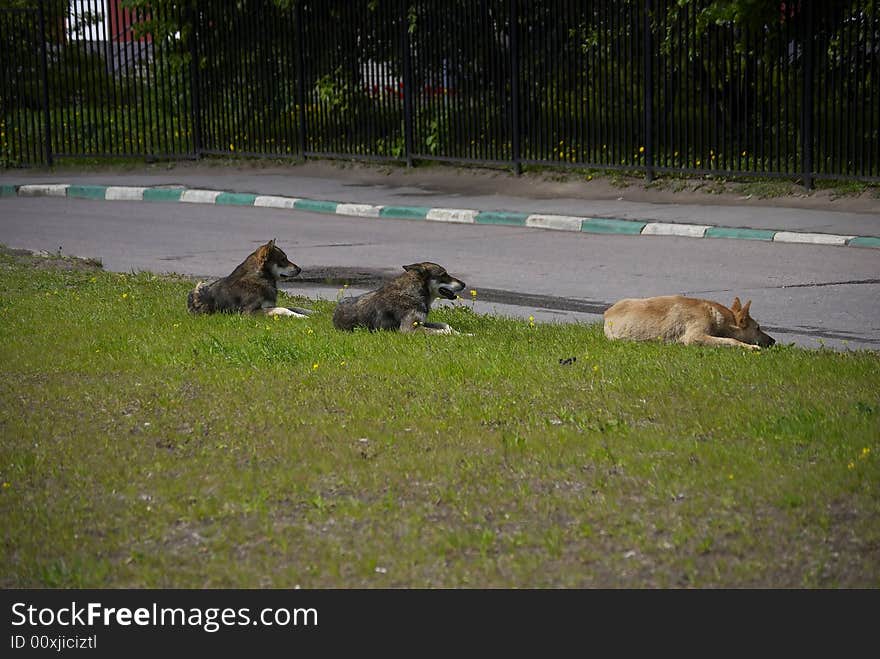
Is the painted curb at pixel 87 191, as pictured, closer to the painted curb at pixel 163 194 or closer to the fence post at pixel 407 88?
the painted curb at pixel 163 194

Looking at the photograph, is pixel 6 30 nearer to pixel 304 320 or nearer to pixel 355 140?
pixel 355 140

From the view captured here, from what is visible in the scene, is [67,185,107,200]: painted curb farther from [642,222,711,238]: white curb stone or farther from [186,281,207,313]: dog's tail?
[186,281,207,313]: dog's tail

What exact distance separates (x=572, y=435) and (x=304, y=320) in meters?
4.13

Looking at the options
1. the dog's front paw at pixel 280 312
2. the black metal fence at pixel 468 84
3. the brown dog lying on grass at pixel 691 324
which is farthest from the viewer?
the black metal fence at pixel 468 84

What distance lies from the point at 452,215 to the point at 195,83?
8.13 metres

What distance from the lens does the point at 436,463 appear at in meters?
6.57

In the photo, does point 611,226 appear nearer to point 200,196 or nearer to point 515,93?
point 515,93

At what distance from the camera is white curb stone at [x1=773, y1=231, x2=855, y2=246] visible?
14867 mm

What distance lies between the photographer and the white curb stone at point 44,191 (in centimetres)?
2244

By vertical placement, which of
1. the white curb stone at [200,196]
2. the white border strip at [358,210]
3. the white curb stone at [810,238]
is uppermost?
the white curb stone at [200,196]

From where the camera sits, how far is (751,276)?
12.8 meters

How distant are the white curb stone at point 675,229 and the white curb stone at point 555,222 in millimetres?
995

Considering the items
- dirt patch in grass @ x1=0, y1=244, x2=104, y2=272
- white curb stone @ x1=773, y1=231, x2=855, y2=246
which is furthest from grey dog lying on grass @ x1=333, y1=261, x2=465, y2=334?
white curb stone @ x1=773, y1=231, x2=855, y2=246

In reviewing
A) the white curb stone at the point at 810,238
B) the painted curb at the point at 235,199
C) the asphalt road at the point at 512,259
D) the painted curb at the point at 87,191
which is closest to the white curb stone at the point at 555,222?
the asphalt road at the point at 512,259
